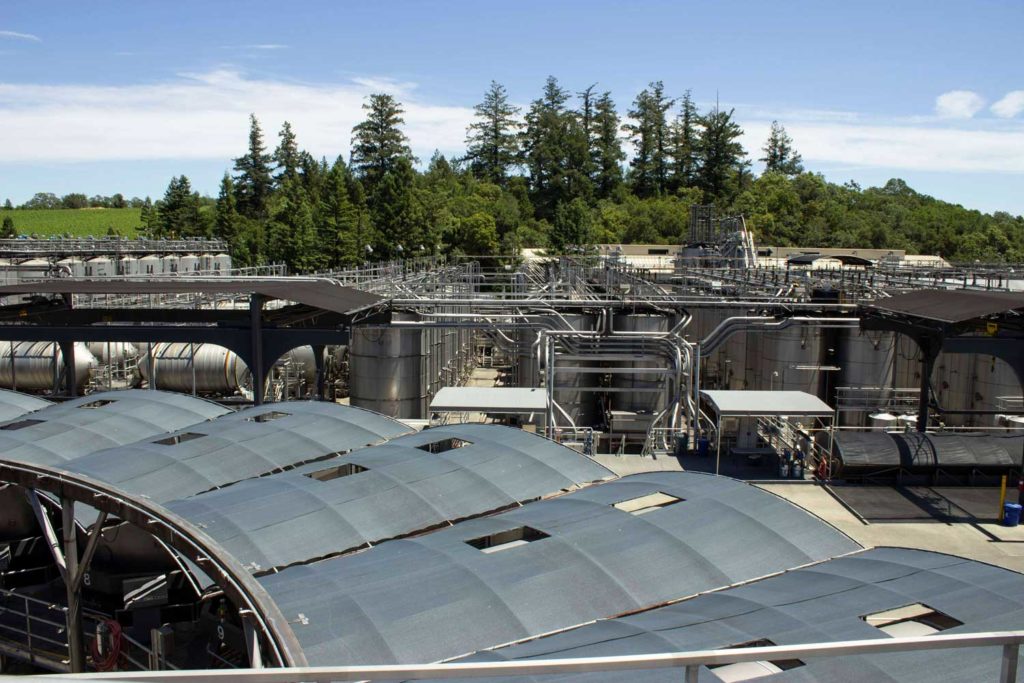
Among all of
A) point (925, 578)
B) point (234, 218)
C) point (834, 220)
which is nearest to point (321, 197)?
point (234, 218)

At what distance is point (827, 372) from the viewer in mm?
30859

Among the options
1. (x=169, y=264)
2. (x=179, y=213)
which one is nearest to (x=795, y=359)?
(x=169, y=264)

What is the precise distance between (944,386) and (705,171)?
7928 centimetres

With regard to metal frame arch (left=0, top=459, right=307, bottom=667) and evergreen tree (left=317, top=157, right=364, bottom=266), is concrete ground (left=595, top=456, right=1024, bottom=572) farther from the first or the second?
evergreen tree (left=317, top=157, right=364, bottom=266)

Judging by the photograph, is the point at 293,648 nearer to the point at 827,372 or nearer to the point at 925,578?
the point at 925,578

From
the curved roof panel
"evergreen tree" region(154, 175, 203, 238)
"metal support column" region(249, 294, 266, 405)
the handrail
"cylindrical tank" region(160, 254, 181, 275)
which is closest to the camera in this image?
the handrail

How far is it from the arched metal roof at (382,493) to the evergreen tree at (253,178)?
10118 cm

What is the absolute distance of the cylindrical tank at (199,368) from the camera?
32.8 meters

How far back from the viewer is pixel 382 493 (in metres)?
15.2

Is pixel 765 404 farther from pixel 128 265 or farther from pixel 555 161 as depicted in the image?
pixel 555 161

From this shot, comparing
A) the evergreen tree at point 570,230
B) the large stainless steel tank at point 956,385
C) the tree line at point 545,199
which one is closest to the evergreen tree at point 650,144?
the tree line at point 545,199

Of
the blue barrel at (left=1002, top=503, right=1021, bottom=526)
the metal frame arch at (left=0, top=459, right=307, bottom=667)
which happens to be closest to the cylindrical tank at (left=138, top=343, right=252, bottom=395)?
the metal frame arch at (left=0, top=459, right=307, bottom=667)

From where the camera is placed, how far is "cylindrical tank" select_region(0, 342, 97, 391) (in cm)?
3359

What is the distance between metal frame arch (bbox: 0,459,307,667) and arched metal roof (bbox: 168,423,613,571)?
8.21 feet
